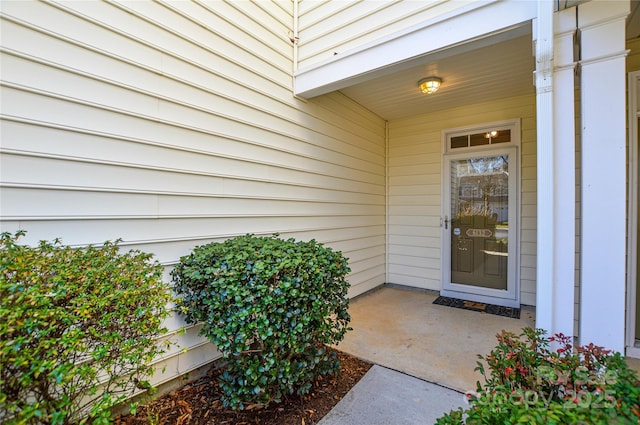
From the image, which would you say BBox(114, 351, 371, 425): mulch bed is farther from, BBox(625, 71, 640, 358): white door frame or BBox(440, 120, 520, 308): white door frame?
BBox(440, 120, 520, 308): white door frame

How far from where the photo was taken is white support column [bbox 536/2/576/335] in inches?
71.8

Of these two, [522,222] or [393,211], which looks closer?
[522,222]

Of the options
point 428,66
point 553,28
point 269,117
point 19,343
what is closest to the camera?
point 19,343

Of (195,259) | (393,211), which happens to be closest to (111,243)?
(195,259)

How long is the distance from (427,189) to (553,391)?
11.9 feet

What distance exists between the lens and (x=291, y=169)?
3166mm

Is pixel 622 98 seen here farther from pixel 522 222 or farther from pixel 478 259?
pixel 478 259

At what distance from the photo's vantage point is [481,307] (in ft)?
12.7

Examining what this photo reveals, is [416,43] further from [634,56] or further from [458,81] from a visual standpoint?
[634,56]

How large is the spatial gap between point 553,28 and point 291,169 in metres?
2.40

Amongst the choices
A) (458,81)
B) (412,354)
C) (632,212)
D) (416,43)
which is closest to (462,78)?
(458,81)

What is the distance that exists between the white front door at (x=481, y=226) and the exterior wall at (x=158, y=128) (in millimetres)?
2264

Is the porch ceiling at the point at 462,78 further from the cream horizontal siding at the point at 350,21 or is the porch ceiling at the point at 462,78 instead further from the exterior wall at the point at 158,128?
the exterior wall at the point at 158,128

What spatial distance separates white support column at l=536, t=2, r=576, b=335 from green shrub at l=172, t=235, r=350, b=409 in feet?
4.50
